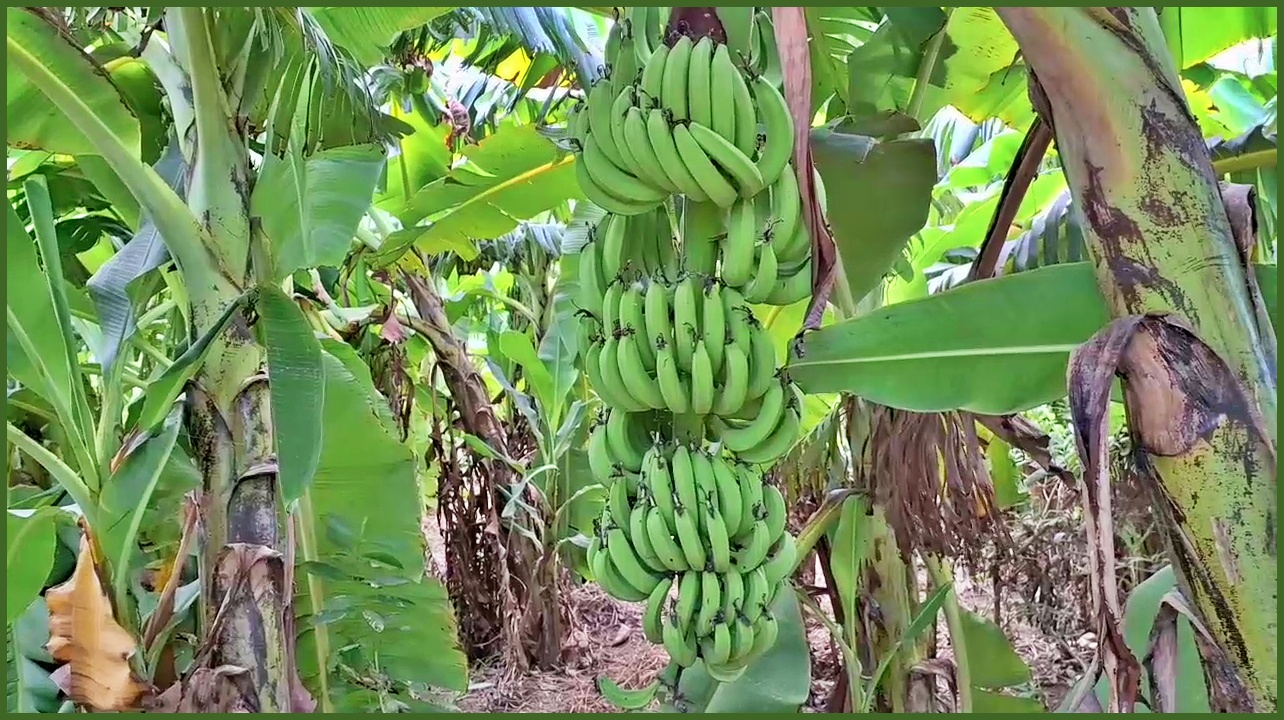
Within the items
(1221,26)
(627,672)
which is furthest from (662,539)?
(627,672)

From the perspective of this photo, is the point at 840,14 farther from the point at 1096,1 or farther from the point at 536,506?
the point at 536,506

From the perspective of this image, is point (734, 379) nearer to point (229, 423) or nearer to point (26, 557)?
point (229, 423)

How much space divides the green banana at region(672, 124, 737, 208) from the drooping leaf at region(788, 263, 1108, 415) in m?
0.17

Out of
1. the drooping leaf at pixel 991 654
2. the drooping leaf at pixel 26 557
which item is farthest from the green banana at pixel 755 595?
the drooping leaf at pixel 26 557

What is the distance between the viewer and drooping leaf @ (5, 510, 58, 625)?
891 mm

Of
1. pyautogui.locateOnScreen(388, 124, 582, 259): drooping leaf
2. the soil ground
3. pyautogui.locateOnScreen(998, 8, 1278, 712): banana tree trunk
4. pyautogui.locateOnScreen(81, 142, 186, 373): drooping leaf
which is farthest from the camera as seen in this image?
the soil ground

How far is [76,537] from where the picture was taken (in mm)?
1119

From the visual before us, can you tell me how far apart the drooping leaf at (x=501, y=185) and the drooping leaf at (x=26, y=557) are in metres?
0.72

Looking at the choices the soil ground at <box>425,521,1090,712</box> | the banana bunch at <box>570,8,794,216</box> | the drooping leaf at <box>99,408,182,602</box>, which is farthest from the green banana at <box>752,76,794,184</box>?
the soil ground at <box>425,521,1090,712</box>

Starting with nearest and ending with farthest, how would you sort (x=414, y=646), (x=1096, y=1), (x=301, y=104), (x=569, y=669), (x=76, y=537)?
(x=1096, y=1)
(x=301, y=104)
(x=76, y=537)
(x=414, y=646)
(x=569, y=669)

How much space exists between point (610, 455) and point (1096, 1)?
1.60 feet

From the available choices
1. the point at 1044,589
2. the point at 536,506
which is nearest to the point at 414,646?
the point at 536,506

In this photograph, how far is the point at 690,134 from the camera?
0.57m

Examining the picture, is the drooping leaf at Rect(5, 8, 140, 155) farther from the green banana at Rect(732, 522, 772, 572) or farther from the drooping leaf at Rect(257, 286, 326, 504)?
the green banana at Rect(732, 522, 772, 572)
